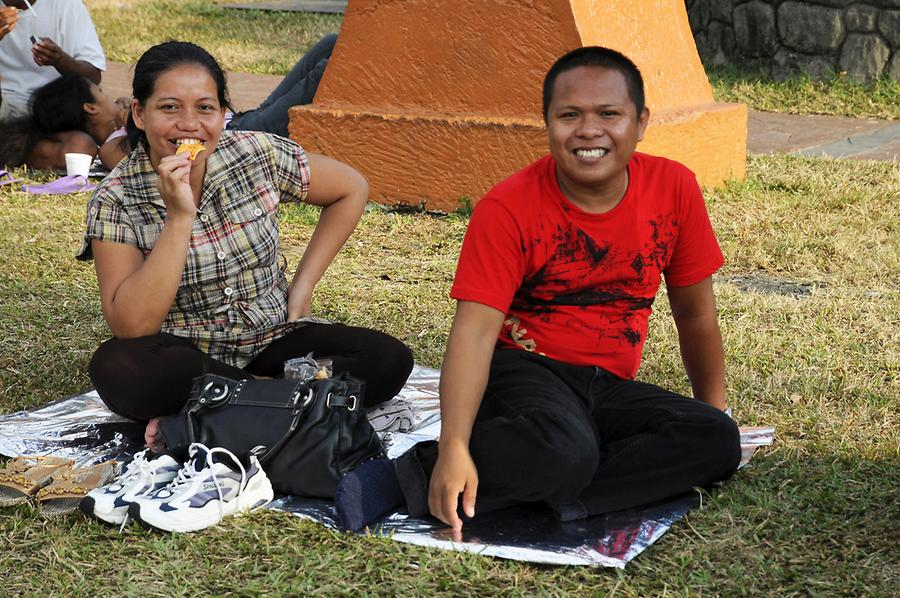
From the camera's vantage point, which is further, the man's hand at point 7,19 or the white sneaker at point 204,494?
the man's hand at point 7,19

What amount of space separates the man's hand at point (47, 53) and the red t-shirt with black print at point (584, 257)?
4630 millimetres

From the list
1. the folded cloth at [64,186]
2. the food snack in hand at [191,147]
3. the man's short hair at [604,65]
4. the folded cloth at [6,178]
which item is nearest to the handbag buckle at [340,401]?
the food snack in hand at [191,147]

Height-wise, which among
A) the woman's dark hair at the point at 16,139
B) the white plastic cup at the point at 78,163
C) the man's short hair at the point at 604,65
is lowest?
the white plastic cup at the point at 78,163

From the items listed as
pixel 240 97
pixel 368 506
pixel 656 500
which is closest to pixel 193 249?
pixel 368 506

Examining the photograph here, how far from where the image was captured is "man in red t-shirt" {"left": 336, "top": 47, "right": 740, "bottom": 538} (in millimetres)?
2588

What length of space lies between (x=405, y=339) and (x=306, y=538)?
151 centimetres

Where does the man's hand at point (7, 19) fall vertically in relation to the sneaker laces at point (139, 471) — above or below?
above

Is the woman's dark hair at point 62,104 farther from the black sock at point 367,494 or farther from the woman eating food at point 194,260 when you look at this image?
the black sock at point 367,494

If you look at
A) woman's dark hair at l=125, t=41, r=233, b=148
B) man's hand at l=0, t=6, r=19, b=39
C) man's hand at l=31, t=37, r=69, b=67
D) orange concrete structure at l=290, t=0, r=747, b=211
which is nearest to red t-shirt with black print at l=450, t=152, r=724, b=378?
woman's dark hair at l=125, t=41, r=233, b=148

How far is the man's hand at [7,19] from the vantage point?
6250 millimetres

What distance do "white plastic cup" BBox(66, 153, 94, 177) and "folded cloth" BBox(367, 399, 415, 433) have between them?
360 cm

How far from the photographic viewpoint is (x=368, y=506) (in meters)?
2.66

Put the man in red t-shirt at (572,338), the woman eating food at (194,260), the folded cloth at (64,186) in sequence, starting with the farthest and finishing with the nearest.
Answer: the folded cloth at (64,186) → the woman eating food at (194,260) → the man in red t-shirt at (572,338)

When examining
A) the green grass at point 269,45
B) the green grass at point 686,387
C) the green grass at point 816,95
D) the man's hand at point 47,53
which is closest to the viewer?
the green grass at point 686,387
